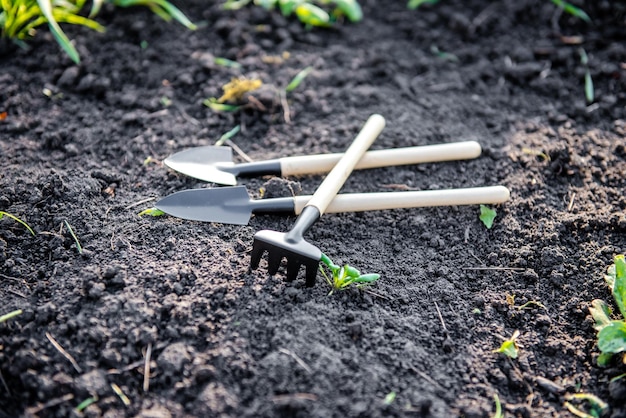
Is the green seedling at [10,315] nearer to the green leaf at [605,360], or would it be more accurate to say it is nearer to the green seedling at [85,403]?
the green seedling at [85,403]

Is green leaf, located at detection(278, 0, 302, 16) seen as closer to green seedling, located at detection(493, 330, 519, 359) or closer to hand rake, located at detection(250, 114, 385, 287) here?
hand rake, located at detection(250, 114, 385, 287)

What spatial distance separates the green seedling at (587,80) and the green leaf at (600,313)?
143 centimetres

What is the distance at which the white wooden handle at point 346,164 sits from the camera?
2508mm

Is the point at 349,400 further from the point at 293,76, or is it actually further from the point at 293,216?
the point at 293,76

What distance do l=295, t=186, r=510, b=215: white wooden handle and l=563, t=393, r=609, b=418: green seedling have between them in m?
0.91

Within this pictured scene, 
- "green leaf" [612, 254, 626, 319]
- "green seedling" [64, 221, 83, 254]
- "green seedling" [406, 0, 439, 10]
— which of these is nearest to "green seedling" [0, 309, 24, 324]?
"green seedling" [64, 221, 83, 254]

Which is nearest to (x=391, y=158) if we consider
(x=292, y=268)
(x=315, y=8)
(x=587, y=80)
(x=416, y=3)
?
(x=292, y=268)

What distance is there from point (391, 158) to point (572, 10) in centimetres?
177

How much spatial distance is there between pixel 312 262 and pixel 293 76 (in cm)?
150

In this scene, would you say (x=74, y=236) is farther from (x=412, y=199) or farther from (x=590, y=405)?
(x=590, y=405)

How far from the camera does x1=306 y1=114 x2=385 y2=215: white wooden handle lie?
2508 mm

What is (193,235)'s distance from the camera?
8.25 ft

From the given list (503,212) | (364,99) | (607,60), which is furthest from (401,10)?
(503,212)

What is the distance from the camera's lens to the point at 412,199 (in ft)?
8.75
